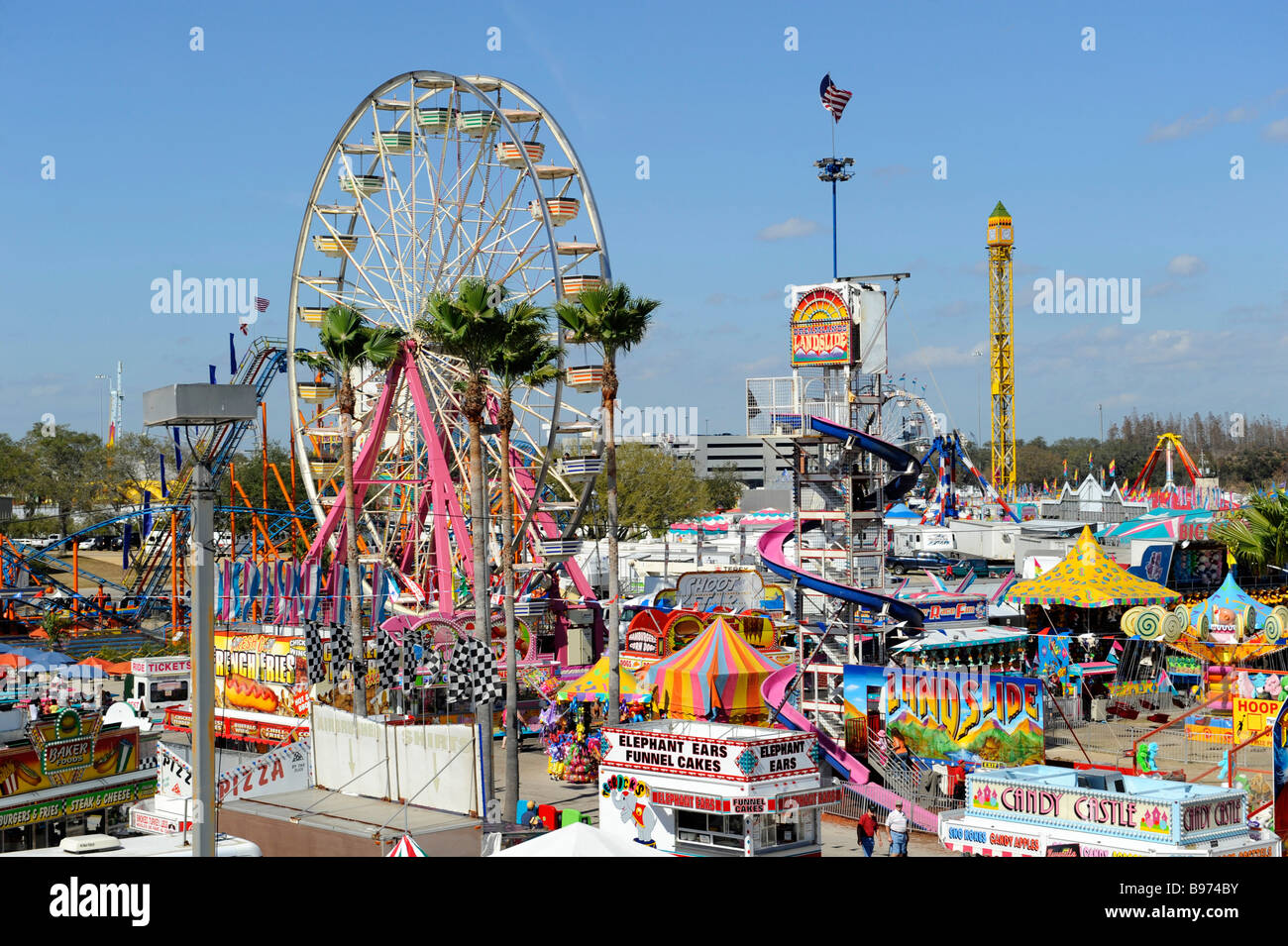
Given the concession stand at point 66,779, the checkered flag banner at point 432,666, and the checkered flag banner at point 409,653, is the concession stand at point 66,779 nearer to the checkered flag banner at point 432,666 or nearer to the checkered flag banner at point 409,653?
the checkered flag banner at point 409,653

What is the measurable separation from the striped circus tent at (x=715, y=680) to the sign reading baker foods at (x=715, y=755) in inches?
300

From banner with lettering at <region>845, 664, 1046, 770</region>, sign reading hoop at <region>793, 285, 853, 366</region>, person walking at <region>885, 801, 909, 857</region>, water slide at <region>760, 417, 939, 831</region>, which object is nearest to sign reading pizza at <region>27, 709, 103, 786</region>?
person walking at <region>885, 801, 909, 857</region>

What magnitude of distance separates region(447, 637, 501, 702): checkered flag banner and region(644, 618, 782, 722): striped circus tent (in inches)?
154

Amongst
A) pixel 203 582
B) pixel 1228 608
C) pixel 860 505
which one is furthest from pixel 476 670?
pixel 1228 608

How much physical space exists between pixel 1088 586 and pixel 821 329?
12.5 meters

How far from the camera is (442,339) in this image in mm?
27766

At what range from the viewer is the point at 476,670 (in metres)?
24.3

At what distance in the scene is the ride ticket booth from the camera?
17.7 meters

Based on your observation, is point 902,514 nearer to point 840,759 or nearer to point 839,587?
point 839,587
